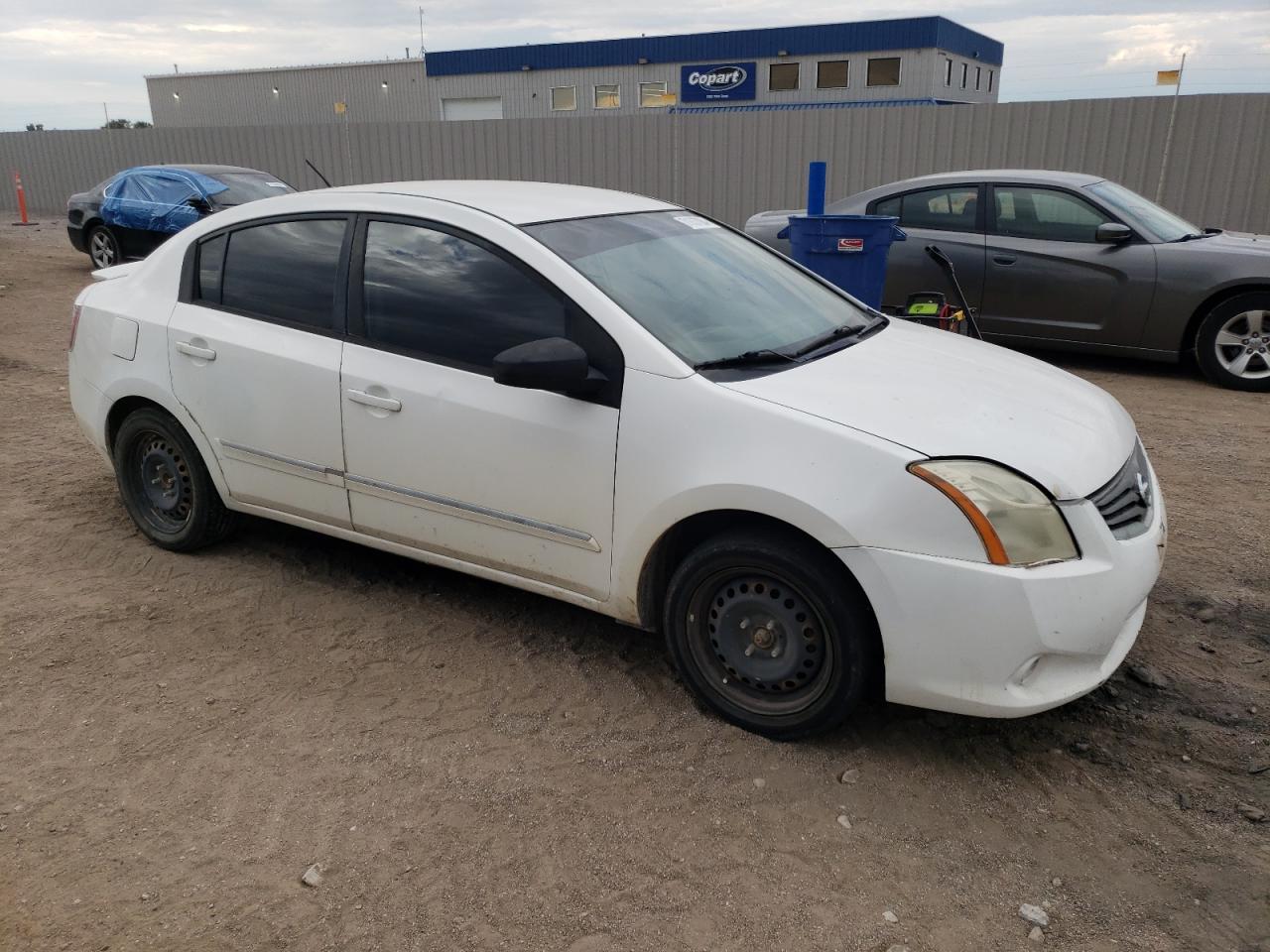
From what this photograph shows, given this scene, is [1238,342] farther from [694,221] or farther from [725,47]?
[725,47]

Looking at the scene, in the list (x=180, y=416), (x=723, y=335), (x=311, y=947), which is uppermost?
(x=723, y=335)

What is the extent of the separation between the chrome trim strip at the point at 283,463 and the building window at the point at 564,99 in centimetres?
3915

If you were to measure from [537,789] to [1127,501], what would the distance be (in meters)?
1.99

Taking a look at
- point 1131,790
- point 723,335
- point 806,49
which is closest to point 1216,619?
point 1131,790

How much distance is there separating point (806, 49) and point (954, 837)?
39.6 metres

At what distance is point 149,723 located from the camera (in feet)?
11.1

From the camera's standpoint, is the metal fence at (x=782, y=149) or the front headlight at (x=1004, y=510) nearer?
the front headlight at (x=1004, y=510)

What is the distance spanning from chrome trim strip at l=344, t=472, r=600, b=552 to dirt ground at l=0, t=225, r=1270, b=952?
1.85 feet

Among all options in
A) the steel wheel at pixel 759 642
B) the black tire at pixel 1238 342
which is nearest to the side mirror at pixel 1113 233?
the black tire at pixel 1238 342

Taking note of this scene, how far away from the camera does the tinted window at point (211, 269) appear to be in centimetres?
429

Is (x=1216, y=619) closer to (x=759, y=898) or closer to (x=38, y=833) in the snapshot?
(x=759, y=898)

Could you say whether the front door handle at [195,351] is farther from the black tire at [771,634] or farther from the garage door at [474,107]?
the garage door at [474,107]

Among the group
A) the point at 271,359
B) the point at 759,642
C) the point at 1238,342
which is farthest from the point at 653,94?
the point at 759,642

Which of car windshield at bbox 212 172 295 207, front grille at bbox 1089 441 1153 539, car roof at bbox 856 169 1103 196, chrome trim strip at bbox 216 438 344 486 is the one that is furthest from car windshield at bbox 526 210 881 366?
car windshield at bbox 212 172 295 207
